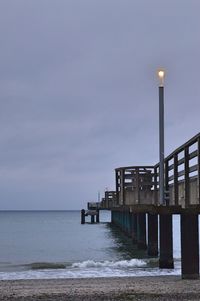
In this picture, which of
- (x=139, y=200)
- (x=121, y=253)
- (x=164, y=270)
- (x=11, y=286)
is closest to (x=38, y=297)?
(x=11, y=286)

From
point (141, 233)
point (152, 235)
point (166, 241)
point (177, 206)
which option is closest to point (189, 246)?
point (177, 206)

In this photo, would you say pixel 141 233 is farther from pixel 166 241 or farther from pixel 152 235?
pixel 166 241

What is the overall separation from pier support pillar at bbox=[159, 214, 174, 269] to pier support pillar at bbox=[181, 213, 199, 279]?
11.9ft

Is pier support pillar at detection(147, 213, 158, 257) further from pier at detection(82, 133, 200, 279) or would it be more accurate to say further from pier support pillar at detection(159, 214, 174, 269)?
pier support pillar at detection(159, 214, 174, 269)

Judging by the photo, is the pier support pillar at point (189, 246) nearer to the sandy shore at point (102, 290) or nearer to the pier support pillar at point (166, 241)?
the sandy shore at point (102, 290)

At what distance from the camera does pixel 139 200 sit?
73.2 ft

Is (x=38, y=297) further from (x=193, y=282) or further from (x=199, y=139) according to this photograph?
(x=199, y=139)

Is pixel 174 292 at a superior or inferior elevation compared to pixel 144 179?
inferior

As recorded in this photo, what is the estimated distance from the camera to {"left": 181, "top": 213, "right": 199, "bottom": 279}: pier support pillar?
13.6m

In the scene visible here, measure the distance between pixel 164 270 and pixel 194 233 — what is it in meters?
4.35

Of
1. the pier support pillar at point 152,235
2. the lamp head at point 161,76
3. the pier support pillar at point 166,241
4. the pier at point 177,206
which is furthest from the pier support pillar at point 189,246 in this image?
the pier support pillar at point 152,235

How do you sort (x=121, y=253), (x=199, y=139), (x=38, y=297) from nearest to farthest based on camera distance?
1. (x=38, y=297)
2. (x=199, y=139)
3. (x=121, y=253)

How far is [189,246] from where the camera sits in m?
13.6

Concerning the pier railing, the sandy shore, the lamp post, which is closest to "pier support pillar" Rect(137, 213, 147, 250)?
the pier railing
